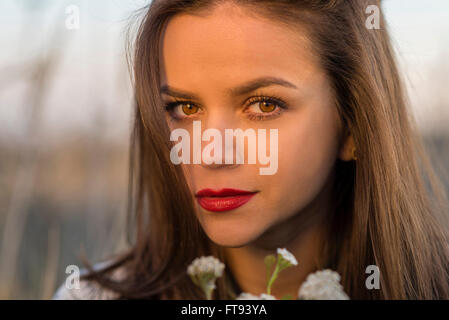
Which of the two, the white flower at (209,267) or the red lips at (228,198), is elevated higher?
the red lips at (228,198)

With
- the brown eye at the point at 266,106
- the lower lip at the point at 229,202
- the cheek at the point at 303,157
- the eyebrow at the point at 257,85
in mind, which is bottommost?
the lower lip at the point at 229,202

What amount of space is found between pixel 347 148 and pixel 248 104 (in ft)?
1.24

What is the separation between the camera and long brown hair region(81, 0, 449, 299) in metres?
1.36

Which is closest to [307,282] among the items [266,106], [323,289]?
[323,289]

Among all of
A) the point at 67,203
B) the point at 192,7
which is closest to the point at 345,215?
the point at 192,7

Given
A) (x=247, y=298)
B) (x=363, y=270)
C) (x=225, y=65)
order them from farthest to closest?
(x=363, y=270), (x=225, y=65), (x=247, y=298)

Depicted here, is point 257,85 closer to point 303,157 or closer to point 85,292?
point 303,157

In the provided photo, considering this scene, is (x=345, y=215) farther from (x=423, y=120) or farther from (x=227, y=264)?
(x=423, y=120)

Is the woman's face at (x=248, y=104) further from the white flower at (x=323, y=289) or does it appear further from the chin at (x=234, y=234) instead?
the white flower at (x=323, y=289)

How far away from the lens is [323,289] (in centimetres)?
103

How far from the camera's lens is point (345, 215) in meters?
1.61

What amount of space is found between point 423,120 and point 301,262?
2.70ft

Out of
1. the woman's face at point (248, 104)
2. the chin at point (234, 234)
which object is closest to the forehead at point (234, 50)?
the woman's face at point (248, 104)

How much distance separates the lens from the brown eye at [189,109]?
53.5 inches
